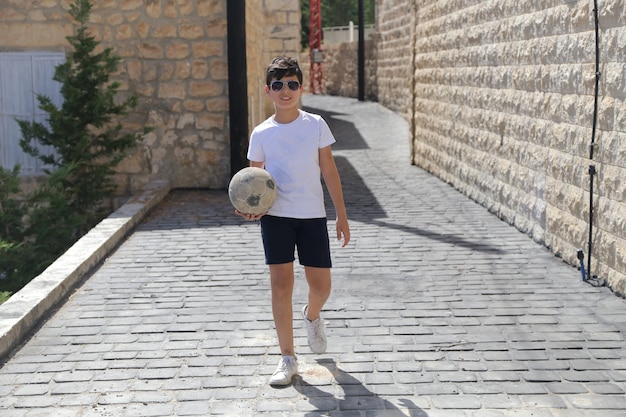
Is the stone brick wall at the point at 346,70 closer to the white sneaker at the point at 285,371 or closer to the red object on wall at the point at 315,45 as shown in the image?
the red object on wall at the point at 315,45

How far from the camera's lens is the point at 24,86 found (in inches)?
444

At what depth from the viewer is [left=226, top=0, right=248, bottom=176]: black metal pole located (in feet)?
37.7

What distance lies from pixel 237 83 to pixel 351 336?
21.8ft

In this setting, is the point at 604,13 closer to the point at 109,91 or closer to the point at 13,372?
the point at 13,372

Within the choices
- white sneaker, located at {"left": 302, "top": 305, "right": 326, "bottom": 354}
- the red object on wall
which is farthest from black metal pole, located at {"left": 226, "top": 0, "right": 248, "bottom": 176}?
the red object on wall

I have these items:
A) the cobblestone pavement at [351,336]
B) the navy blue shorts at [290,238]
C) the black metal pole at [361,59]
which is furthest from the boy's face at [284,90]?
the black metal pole at [361,59]

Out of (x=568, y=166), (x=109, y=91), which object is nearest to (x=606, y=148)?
(x=568, y=166)

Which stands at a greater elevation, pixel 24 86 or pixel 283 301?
pixel 24 86

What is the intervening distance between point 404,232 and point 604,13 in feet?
10.5

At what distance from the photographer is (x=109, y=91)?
10547 millimetres

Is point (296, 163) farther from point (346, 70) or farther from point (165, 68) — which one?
point (346, 70)

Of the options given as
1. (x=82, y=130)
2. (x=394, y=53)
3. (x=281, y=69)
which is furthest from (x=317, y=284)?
(x=394, y=53)

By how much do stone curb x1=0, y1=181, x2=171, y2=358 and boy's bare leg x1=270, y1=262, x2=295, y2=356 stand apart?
5.66 ft

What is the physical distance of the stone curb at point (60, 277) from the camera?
5457mm
